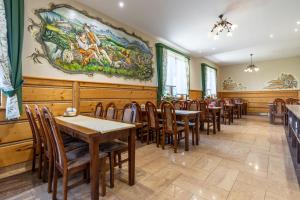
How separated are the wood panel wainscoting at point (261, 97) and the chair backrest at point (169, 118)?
8.22 meters

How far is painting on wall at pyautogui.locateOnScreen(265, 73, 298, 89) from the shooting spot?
8305 mm

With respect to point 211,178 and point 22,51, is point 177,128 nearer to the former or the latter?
point 211,178

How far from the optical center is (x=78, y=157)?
5.50 ft

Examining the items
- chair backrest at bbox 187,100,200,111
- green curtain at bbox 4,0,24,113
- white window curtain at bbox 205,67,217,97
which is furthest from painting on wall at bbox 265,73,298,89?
green curtain at bbox 4,0,24,113

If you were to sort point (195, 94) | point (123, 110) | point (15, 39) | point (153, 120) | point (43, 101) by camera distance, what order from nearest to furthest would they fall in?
point (15, 39)
point (123, 110)
point (43, 101)
point (153, 120)
point (195, 94)

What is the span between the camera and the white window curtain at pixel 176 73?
232 inches

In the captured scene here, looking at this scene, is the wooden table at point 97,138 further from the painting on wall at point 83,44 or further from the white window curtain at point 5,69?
the painting on wall at point 83,44

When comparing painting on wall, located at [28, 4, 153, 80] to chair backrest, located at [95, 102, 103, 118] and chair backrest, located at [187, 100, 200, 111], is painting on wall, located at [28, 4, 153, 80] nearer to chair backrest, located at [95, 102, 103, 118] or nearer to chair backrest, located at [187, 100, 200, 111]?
chair backrest, located at [95, 102, 103, 118]

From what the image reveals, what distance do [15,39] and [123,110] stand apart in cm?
187

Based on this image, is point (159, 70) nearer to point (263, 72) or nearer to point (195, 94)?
point (195, 94)

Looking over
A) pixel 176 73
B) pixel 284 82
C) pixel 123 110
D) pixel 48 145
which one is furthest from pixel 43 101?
pixel 284 82

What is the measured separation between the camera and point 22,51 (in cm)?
254

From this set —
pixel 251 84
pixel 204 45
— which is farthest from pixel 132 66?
pixel 251 84

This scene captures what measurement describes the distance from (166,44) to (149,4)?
2.52 metres
